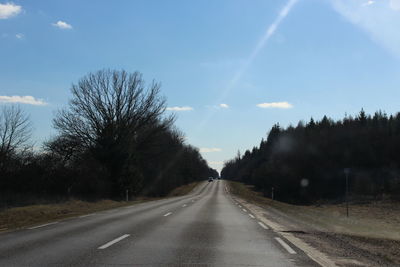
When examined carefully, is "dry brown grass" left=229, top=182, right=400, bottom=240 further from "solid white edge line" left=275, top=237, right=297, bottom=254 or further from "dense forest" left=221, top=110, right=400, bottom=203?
"dense forest" left=221, top=110, right=400, bottom=203

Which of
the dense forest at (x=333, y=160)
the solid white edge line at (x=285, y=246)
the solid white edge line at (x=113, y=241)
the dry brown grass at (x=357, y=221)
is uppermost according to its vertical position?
the dense forest at (x=333, y=160)

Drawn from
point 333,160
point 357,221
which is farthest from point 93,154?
point 333,160

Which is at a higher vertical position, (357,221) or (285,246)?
(285,246)

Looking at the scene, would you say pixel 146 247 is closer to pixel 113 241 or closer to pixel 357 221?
pixel 113 241

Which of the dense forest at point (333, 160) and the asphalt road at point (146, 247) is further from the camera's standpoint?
the dense forest at point (333, 160)

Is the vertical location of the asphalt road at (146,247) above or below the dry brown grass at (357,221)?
above

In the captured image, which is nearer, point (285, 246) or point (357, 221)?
point (285, 246)

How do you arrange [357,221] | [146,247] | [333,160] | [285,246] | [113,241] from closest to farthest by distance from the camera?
[146,247]
[285,246]
[113,241]
[357,221]
[333,160]

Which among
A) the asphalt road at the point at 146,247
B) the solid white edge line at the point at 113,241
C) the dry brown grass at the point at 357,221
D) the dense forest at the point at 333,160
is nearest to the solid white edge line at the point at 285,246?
the asphalt road at the point at 146,247

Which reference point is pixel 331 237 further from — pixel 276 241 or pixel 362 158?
pixel 362 158

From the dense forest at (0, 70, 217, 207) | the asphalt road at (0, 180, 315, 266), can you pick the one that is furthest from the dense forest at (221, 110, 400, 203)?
the asphalt road at (0, 180, 315, 266)

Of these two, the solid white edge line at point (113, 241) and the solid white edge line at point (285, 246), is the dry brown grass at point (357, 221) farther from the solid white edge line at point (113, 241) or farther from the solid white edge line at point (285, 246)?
the solid white edge line at point (113, 241)

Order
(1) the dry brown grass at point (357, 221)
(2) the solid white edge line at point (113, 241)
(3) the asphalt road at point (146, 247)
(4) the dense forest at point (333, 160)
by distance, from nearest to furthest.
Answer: (3) the asphalt road at point (146, 247) → (2) the solid white edge line at point (113, 241) → (1) the dry brown grass at point (357, 221) → (4) the dense forest at point (333, 160)

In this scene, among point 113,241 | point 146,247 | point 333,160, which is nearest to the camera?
point 146,247
